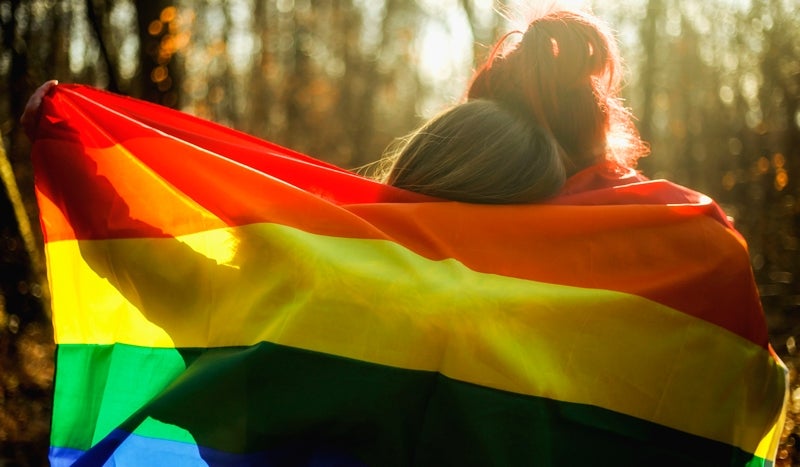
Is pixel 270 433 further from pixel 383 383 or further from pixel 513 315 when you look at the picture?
pixel 513 315

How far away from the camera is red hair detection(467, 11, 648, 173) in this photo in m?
Result: 2.40

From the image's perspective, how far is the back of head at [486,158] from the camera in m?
2.24

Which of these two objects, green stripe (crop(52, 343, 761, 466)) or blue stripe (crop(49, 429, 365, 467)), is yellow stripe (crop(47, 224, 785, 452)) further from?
blue stripe (crop(49, 429, 365, 467))

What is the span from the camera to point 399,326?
6.65 ft

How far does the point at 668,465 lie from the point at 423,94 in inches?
1044

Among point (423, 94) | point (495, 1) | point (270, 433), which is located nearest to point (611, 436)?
point (270, 433)

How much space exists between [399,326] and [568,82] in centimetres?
90

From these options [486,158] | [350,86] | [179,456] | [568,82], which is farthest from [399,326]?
[350,86]

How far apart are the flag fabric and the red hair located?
13 cm

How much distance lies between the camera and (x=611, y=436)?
2072 millimetres

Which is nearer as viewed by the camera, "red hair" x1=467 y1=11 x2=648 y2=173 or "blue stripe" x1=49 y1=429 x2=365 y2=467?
"blue stripe" x1=49 y1=429 x2=365 y2=467

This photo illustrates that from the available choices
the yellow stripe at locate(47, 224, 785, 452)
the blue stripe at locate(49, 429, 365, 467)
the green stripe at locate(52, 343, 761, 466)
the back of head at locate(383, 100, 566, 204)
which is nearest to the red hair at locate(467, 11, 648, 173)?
the back of head at locate(383, 100, 566, 204)

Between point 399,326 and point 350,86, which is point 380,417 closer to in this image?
point 399,326

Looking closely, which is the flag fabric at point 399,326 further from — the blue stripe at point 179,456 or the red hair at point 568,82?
the red hair at point 568,82
